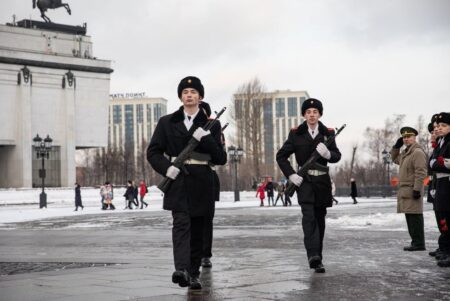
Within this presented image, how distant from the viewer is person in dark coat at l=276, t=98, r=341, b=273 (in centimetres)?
840

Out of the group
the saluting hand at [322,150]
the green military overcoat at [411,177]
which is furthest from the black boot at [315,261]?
the green military overcoat at [411,177]

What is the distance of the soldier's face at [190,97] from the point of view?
7246mm

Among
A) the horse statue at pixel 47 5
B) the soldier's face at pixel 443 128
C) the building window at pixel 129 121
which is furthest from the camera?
the building window at pixel 129 121

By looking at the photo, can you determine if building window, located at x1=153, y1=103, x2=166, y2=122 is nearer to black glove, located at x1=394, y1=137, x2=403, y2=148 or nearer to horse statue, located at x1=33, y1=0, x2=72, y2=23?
horse statue, located at x1=33, y1=0, x2=72, y2=23

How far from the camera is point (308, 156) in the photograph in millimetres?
8727

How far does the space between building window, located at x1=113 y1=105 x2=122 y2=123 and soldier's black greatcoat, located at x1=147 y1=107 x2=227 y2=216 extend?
507 feet

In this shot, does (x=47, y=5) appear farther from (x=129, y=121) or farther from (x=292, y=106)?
(x=129, y=121)

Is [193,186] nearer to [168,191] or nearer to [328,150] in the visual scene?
[168,191]

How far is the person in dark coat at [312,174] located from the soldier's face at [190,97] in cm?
173

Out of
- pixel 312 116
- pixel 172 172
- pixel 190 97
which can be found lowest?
pixel 172 172

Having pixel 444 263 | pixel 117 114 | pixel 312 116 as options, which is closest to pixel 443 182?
pixel 444 263

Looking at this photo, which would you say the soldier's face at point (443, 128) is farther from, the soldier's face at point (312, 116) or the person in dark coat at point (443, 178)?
the soldier's face at point (312, 116)

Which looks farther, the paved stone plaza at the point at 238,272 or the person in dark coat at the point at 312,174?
the person in dark coat at the point at 312,174

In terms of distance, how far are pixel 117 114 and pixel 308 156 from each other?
6090 inches
